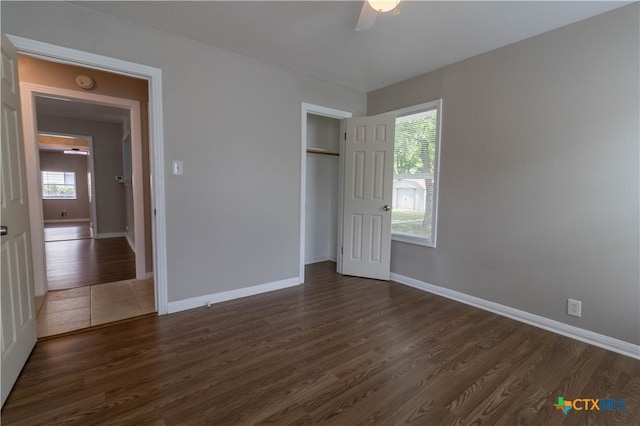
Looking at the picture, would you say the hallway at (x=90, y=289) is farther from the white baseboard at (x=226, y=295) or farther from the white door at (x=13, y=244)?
the white door at (x=13, y=244)

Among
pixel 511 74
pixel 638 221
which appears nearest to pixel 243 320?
pixel 638 221

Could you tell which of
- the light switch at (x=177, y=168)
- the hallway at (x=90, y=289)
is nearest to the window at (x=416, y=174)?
the light switch at (x=177, y=168)

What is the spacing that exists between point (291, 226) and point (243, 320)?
1222 millimetres

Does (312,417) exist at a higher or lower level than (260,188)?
lower

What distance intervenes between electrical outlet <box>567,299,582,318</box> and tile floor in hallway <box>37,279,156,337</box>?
3650mm

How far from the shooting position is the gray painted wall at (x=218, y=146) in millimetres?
2285

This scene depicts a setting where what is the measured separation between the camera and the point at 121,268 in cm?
405

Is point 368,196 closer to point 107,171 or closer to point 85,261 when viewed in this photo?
point 85,261

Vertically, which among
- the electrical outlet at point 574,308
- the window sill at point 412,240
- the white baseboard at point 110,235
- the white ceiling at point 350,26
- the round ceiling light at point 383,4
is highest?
the white ceiling at point 350,26

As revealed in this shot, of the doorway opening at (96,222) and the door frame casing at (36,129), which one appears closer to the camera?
the doorway opening at (96,222)

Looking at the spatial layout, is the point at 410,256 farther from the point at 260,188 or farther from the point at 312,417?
the point at 312,417

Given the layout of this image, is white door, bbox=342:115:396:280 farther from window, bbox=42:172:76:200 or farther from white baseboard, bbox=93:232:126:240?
window, bbox=42:172:76:200

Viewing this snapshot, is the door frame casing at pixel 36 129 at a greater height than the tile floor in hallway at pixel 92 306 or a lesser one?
greater

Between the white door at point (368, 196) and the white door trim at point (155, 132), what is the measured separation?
220cm
